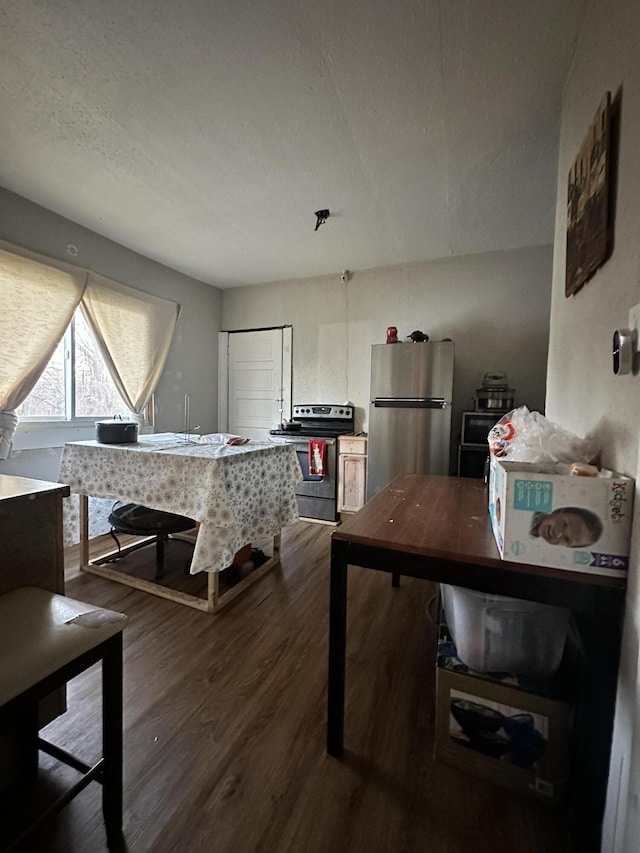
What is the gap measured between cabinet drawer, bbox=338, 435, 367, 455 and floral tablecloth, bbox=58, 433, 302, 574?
1189mm

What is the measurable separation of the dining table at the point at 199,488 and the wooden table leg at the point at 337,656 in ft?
2.74

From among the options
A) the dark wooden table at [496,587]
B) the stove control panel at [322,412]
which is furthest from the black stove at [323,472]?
the dark wooden table at [496,587]

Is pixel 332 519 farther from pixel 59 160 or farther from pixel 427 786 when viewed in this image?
pixel 59 160

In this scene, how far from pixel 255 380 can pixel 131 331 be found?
59.5 inches

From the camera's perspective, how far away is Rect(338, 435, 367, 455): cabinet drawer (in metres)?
3.46

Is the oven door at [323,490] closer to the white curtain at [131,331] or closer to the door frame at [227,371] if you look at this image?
the door frame at [227,371]

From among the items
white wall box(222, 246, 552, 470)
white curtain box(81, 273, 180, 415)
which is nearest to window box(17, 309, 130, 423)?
white curtain box(81, 273, 180, 415)

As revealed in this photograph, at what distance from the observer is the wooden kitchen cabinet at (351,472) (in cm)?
343

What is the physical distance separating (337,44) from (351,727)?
260cm

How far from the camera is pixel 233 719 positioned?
1237 mm

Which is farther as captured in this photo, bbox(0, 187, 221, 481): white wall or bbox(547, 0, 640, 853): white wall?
bbox(0, 187, 221, 481): white wall

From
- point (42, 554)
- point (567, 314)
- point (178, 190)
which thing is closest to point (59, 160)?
point (178, 190)

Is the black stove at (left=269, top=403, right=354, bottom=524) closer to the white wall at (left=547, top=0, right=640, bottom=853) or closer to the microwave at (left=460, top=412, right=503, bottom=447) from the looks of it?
the microwave at (left=460, top=412, right=503, bottom=447)

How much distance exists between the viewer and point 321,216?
104 inches
